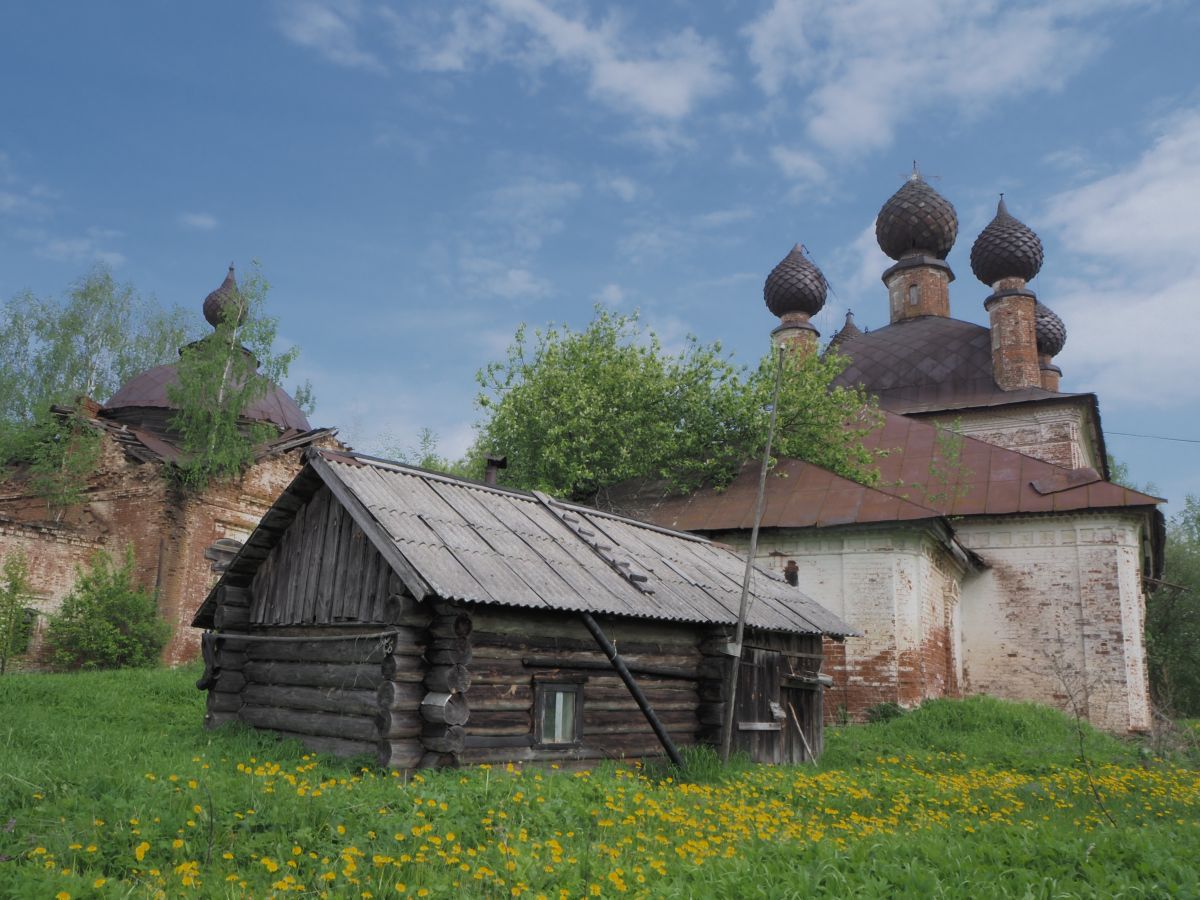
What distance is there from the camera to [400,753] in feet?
25.8

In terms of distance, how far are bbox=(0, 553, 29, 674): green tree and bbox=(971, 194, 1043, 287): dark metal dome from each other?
25456 millimetres

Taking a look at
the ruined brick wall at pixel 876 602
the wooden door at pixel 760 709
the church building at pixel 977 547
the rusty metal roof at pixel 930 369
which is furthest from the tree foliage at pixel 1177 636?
the wooden door at pixel 760 709

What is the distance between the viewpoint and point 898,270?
31.1 m

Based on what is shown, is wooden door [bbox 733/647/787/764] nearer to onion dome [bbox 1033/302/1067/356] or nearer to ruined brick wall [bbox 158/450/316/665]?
ruined brick wall [bbox 158/450/316/665]

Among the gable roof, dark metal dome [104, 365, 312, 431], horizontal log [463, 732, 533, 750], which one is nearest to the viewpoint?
horizontal log [463, 732, 533, 750]

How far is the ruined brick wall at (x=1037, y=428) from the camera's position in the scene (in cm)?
2486

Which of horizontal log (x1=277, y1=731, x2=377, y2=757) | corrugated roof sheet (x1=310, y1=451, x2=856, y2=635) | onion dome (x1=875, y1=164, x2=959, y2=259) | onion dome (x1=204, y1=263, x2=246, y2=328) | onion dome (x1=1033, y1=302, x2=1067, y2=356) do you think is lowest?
horizontal log (x1=277, y1=731, x2=377, y2=757)

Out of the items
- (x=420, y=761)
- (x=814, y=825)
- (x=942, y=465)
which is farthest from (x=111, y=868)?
(x=942, y=465)

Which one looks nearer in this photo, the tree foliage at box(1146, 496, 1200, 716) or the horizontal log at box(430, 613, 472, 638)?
the horizontal log at box(430, 613, 472, 638)

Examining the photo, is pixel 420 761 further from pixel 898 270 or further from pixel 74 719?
pixel 898 270

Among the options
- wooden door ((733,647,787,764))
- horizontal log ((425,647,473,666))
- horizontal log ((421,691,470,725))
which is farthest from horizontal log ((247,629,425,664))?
wooden door ((733,647,787,764))

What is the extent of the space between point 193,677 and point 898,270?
81.9ft

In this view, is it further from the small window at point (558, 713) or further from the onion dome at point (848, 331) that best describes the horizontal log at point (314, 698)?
the onion dome at point (848, 331)

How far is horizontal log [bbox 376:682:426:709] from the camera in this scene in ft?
26.0
